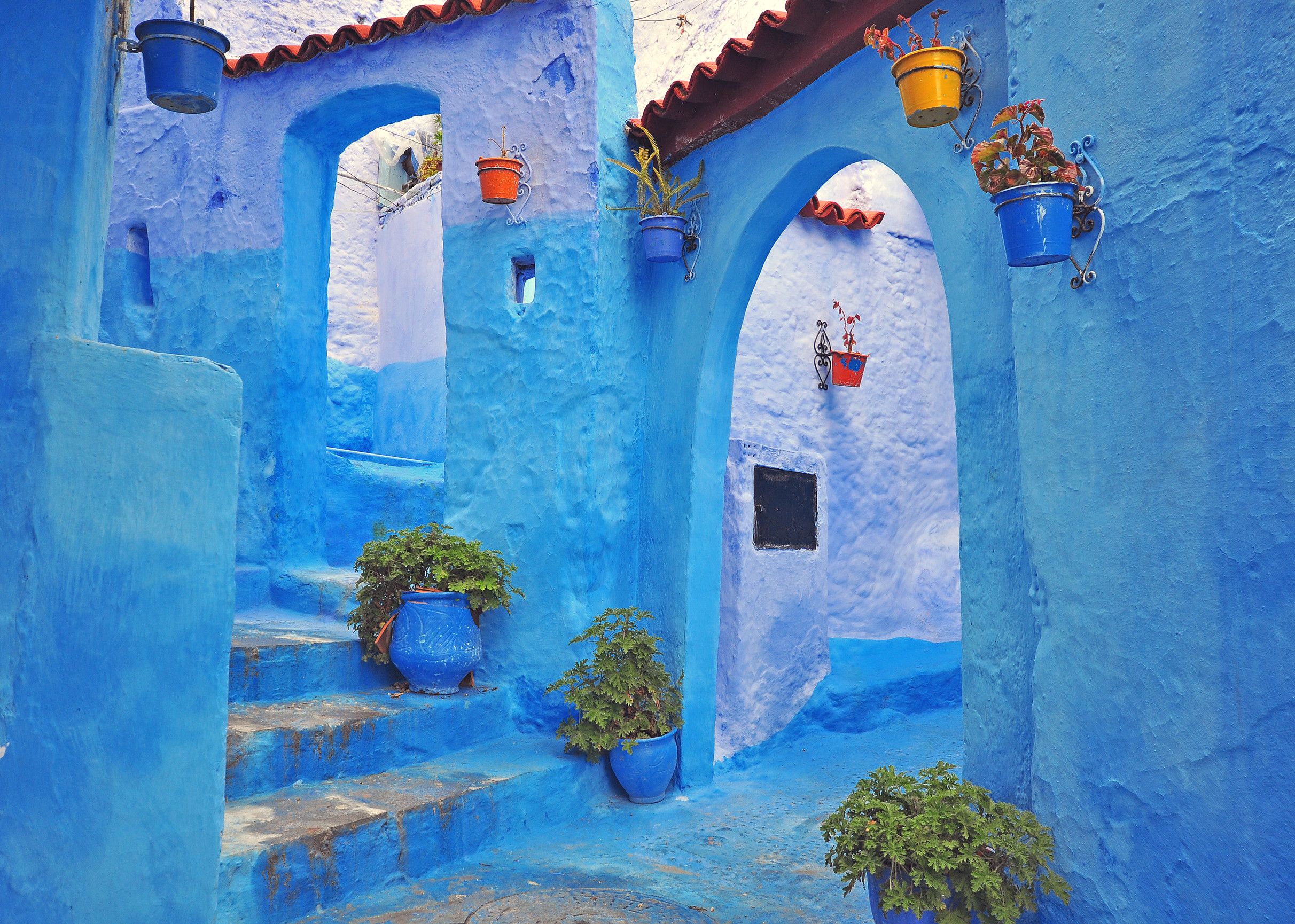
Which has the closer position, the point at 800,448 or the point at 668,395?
the point at 668,395

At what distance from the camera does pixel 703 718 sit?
202 inches

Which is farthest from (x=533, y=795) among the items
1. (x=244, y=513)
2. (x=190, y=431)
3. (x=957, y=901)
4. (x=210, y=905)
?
(x=244, y=513)

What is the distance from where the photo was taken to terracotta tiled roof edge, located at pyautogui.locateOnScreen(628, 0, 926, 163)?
12.6 feet

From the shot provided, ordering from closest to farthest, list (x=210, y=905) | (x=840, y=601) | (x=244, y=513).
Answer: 1. (x=210, y=905)
2. (x=244, y=513)
3. (x=840, y=601)

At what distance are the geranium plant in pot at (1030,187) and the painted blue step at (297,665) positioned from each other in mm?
3619

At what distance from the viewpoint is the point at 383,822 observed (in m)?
3.57

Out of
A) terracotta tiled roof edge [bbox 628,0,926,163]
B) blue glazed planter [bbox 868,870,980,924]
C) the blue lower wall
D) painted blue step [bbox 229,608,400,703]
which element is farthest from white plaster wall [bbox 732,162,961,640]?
the blue lower wall

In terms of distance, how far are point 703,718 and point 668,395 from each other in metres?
1.78

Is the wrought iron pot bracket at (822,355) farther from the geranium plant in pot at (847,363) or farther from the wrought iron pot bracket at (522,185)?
the wrought iron pot bracket at (522,185)

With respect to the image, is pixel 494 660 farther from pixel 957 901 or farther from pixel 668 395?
pixel 957 901

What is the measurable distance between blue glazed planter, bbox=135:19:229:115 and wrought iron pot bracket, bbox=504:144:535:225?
2043 mm

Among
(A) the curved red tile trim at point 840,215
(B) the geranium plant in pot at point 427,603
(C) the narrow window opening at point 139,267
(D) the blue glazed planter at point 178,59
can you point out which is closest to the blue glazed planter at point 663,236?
(A) the curved red tile trim at point 840,215

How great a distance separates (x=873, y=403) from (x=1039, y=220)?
4363 millimetres

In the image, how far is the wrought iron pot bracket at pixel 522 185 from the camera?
533cm
